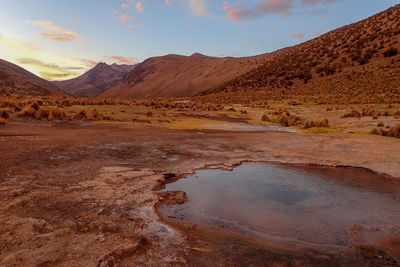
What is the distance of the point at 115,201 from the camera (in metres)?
3.88

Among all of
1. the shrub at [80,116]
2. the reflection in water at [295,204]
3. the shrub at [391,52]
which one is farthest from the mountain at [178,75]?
the reflection in water at [295,204]

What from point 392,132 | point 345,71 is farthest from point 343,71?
point 392,132

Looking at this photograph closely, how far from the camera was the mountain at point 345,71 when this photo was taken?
25.2 m

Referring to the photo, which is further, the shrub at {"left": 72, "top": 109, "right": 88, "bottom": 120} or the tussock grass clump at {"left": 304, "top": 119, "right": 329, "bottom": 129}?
the tussock grass clump at {"left": 304, "top": 119, "right": 329, "bottom": 129}

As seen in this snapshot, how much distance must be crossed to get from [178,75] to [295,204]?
9436 cm

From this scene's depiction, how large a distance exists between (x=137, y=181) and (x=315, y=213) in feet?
10.2

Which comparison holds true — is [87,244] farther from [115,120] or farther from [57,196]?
[115,120]

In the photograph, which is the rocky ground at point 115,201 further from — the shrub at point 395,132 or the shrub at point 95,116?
the shrub at point 95,116

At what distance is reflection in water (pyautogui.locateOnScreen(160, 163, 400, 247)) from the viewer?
331 cm

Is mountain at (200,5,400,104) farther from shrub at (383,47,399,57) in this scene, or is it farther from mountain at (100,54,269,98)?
mountain at (100,54,269,98)

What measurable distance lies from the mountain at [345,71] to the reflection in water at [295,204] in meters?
18.6

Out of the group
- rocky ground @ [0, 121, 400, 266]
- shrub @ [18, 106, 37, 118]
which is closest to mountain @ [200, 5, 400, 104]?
rocky ground @ [0, 121, 400, 266]

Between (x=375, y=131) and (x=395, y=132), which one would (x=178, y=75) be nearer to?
(x=375, y=131)

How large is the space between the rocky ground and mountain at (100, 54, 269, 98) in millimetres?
56434
